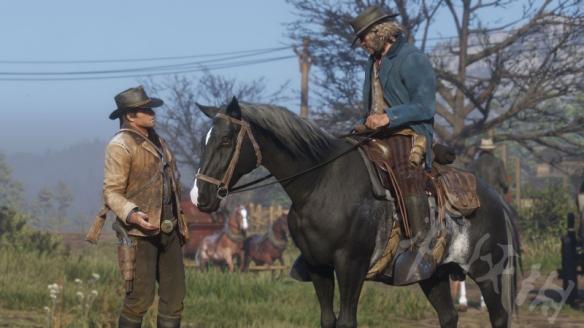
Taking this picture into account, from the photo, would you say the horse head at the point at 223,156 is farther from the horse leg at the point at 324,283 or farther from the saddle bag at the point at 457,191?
the saddle bag at the point at 457,191

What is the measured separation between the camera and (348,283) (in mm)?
7379

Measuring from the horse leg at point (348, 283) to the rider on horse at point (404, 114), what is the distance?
453mm

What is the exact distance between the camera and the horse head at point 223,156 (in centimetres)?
695

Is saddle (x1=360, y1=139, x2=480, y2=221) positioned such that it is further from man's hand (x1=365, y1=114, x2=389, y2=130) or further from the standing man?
the standing man

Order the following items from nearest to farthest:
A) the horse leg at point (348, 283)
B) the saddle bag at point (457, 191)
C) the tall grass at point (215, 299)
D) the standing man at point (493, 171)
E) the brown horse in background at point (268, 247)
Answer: the horse leg at point (348, 283), the saddle bag at point (457, 191), the tall grass at point (215, 299), the standing man at point (493, 171), the brown horse in background at point (268, 247)

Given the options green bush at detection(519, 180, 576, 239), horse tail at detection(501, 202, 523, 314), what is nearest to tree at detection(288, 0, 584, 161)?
green bush at detection(519, 180, 576, 239)

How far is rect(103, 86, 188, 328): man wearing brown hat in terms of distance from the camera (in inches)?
291

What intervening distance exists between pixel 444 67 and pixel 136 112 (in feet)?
66.4

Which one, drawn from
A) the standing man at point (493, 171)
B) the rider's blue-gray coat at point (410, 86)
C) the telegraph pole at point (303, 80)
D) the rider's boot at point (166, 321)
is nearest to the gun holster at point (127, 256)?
the rider's boot at point (166, 321)

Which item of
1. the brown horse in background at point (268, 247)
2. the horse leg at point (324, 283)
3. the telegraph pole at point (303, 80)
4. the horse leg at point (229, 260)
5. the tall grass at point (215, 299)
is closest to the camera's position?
the horse leg at point (324, 283)

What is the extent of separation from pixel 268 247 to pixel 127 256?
15.4 meters

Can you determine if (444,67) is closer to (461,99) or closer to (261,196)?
(461,99)

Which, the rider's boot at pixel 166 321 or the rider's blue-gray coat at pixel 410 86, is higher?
the rider's blue-gray coat at pixel 410 86

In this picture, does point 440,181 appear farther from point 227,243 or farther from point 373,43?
point 227,243
